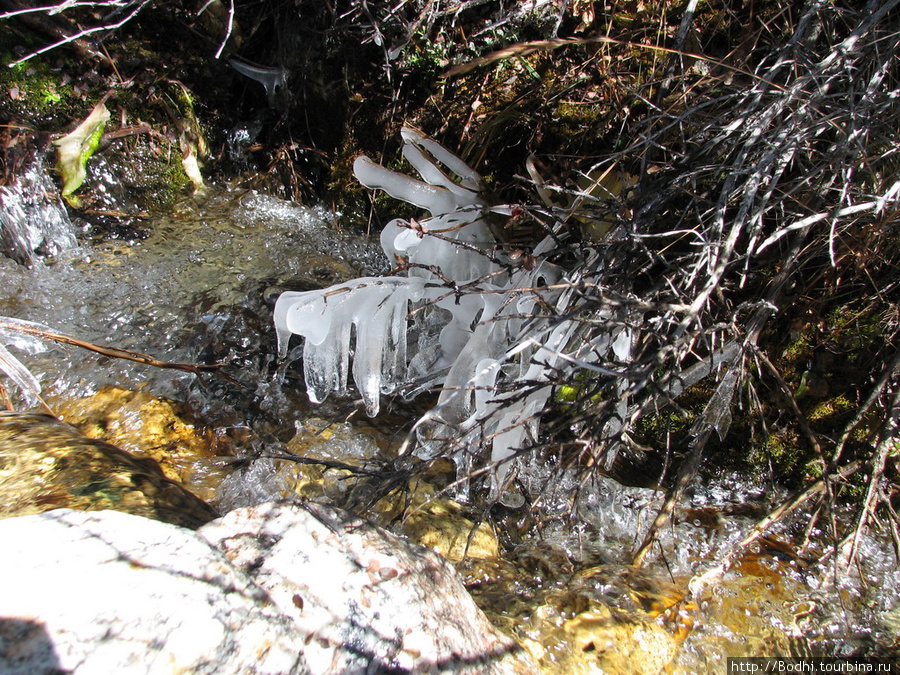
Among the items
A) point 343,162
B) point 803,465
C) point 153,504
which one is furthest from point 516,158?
point 153,504

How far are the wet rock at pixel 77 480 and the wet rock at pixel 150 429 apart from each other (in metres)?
0.45

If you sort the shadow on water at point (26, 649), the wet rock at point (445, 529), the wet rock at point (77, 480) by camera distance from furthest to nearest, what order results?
the wet rock at point (445, 529)
the wet rock at point (77, 480)
the shadow on water at point (26, 649)

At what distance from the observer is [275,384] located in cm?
316

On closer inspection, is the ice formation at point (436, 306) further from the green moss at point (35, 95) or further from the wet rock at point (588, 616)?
the green moss at point (35, 95)

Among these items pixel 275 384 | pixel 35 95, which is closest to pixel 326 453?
pixel 275 384

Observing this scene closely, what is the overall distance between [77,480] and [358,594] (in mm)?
1130

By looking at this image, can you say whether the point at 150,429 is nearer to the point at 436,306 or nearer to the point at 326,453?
the point at 326,453

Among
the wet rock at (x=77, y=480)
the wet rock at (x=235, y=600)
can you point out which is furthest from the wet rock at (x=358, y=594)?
the wet rock at (x=77, y=480)

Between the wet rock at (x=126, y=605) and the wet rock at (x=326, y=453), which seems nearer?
the wet rock at (x=126, y=605)

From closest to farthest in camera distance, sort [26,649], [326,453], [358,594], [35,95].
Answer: [26,649] < [358,594] < [326,453] < [35,95]

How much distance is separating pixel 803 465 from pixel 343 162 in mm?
3057

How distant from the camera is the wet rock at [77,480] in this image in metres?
1.85

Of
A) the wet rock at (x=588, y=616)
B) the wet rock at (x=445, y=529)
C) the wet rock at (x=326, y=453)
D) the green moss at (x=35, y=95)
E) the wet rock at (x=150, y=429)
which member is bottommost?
the wet rock at (x=588, y=616)

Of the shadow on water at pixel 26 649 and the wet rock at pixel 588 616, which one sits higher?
the shadow on water at pixel 26 649
